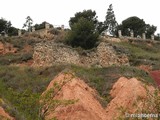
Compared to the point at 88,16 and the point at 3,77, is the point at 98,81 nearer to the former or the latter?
the point at 3,77

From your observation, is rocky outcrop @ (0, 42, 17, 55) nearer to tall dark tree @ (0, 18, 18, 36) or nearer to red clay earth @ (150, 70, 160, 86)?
tall dark tree @ (0, 18, 18, 36)

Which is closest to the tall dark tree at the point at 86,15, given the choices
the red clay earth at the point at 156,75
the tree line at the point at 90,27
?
the tree line at the point at 90,27

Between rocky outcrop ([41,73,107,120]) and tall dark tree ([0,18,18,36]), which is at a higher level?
tall dark tree ([0,18,18,36])

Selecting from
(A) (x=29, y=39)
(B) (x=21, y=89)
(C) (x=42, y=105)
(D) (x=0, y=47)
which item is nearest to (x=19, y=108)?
(C) (x=42, y=105)

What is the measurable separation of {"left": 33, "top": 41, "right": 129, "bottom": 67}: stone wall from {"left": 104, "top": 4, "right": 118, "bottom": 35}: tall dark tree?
132 feet

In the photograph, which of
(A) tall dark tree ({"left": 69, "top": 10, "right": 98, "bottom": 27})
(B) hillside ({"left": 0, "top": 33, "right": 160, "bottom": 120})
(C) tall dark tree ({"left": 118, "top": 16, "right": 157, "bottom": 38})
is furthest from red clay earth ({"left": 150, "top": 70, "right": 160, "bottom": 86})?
(C) tall dark tree ({"left": 118, "top": 16, "right": 157, "bottom": 38})

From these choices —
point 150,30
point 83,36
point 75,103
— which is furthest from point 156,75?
point 150,30

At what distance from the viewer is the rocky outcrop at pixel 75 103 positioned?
2684 centimetres

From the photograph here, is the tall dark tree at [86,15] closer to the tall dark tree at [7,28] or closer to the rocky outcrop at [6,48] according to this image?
the tall dark tree at [7,28]

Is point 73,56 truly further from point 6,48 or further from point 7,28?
point 7,28

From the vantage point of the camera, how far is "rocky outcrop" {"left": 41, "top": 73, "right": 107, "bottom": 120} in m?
26.8

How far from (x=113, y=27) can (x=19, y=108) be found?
59.5 m

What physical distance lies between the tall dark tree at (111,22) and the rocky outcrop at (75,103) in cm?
5295

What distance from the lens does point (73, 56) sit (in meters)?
42.3
